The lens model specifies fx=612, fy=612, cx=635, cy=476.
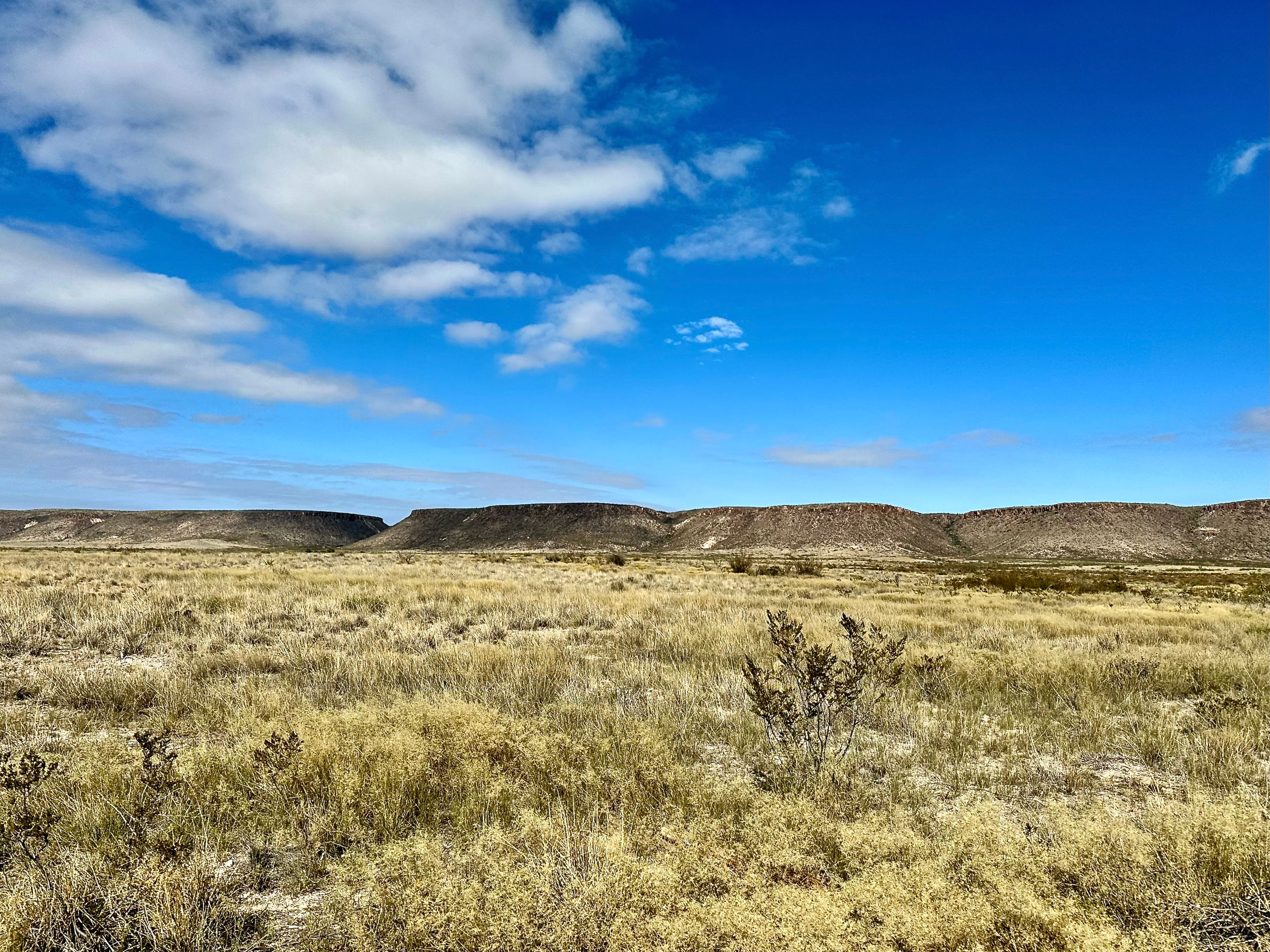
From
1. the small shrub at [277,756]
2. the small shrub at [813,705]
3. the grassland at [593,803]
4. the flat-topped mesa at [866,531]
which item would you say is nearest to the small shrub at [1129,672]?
the grassland at [593,803]

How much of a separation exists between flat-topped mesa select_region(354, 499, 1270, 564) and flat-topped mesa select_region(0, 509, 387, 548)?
24001mm

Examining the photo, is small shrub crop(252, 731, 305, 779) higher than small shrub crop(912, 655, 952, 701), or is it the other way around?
small shrub crop(252, 731, 305, 779)

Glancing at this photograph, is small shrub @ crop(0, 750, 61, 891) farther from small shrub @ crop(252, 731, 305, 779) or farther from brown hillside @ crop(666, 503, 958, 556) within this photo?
brown hillside @ crop(666, 503, 958, 556)

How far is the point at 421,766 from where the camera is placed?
13.1 feet

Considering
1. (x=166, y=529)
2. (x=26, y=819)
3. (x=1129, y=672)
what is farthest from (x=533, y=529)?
(x=26, y=819)

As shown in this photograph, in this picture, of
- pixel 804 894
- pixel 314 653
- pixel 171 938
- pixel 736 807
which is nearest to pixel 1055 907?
pixel 804 894

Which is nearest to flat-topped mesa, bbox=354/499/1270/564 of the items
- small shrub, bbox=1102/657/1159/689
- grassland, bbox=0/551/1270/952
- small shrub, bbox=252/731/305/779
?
small shrub, bbox=1102/657/1159/689

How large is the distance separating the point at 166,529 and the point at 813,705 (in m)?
167

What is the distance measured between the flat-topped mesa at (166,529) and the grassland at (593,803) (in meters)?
135

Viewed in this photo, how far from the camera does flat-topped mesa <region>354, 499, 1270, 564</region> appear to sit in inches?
3819

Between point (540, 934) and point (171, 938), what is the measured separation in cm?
159

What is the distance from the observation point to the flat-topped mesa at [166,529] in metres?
128

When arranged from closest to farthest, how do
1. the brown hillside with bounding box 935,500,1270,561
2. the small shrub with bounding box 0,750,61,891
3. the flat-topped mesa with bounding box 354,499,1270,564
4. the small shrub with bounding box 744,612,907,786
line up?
1. the small shrub with bounding box 0,750,61,891
2. the small shrub with bounding box 744,612,907,786
3. the brown hillside with bounding box 935,500,1270,561
4. the flat-topped mesa with bounding box 354,499,1270,564

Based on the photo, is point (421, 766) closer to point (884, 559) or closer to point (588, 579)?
point (588, 579)
